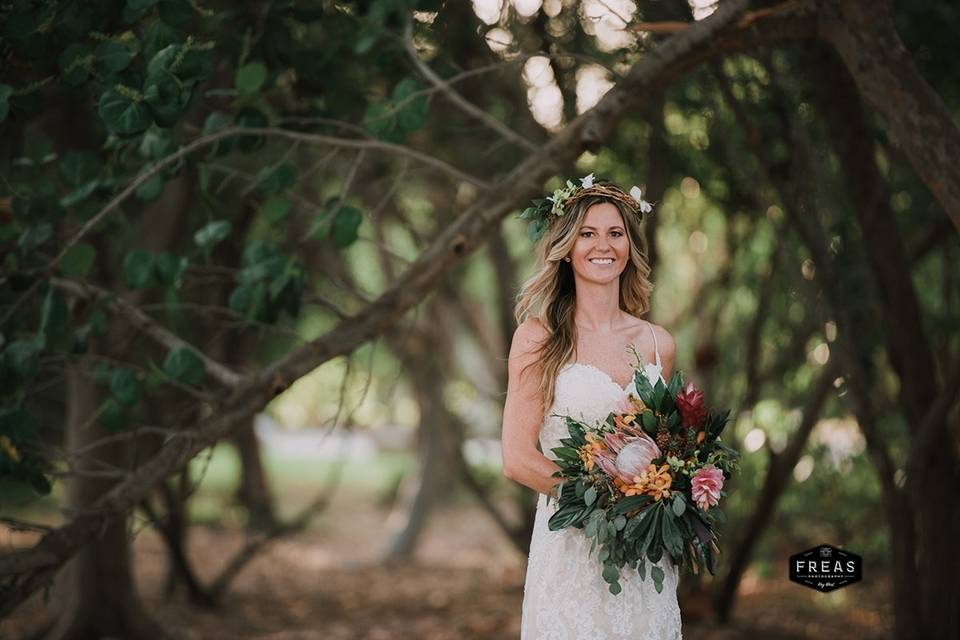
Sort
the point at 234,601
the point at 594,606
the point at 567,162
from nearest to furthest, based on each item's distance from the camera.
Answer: the point at 594,606 < the point at 567,162 < the point at 234,601

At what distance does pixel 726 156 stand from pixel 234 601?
5.47 meters

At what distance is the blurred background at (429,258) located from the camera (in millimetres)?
4086

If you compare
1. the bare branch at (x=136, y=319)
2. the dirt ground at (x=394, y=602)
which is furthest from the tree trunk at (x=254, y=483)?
the bare branch at (x=136, y=319)

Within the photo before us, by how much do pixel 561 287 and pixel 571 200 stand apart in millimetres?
267

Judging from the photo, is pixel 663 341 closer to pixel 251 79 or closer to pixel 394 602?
pixel 251 79

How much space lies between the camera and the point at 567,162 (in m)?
4.29

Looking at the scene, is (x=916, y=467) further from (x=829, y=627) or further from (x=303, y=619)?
(x=303, y=619)

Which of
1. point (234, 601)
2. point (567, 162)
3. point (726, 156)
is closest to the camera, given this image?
point (567, 162)

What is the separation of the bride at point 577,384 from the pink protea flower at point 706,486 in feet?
0.91

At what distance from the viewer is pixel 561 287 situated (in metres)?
3.19

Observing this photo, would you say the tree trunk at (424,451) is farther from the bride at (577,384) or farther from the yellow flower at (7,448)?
the bride at (577,384)

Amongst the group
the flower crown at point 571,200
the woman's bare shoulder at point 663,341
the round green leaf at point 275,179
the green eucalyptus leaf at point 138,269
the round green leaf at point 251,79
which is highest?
the round green leaf at point 251,79

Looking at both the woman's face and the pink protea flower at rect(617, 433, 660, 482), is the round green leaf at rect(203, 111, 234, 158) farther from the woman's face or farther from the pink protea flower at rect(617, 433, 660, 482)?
the pink protea flower at rect(617, 433, 660, 482)

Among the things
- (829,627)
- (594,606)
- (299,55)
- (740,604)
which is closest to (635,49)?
(299,55)
